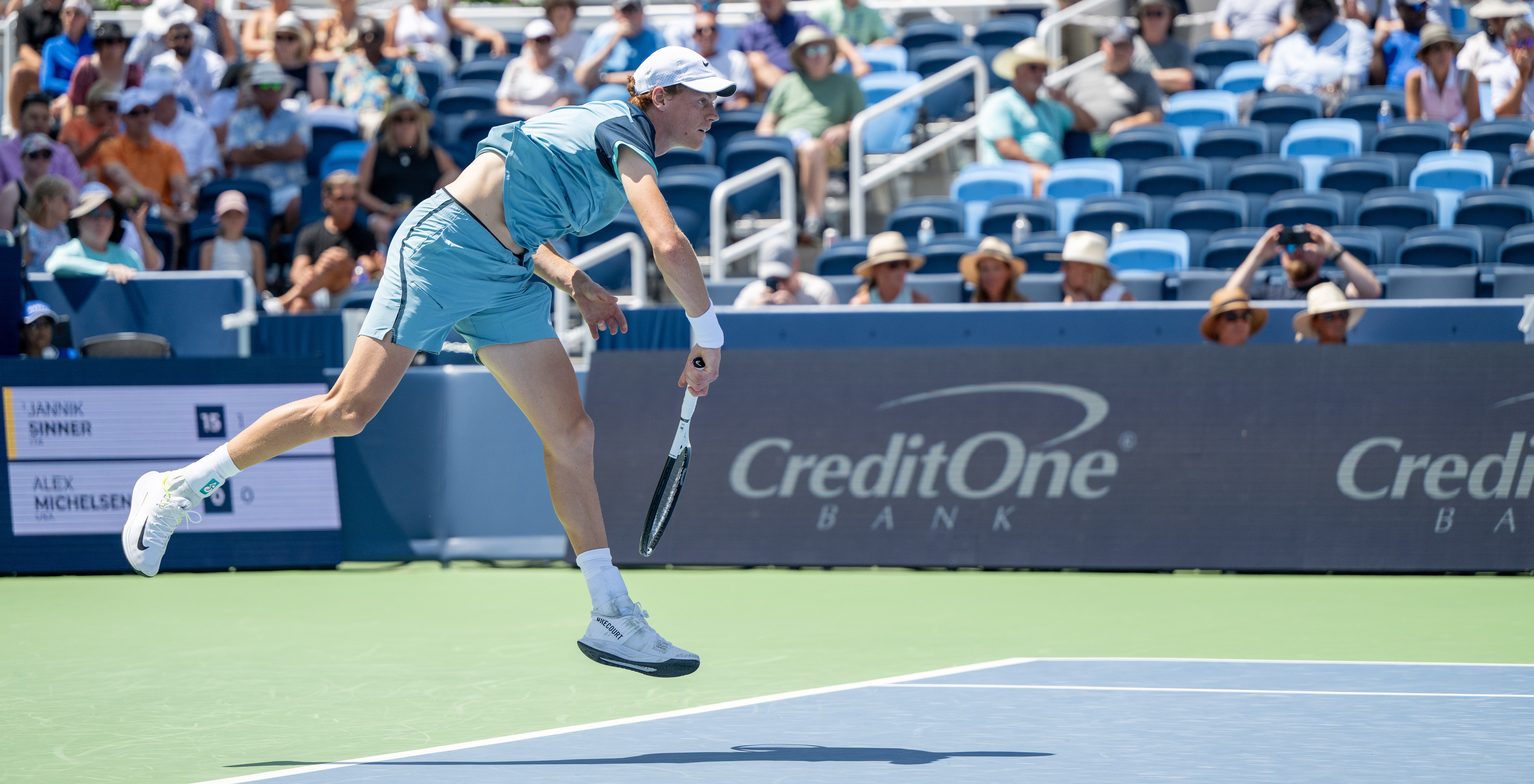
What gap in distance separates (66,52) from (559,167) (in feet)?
38.6

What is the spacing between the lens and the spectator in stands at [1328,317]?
359 inches

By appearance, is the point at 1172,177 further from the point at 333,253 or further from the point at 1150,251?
the point at 333,253

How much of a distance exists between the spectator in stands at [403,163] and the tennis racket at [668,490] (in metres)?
7.87

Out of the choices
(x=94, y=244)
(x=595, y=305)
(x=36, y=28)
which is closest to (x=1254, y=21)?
(x=94, y=244)

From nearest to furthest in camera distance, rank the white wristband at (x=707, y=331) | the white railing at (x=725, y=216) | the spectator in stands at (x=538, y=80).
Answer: the white wristband at (x=707, y=331)
the white railing at (x=725, y=216)
the spectator in stands at (x=538, y=80)

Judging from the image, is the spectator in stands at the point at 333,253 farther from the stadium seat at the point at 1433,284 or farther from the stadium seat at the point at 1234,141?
the stadium seat at the point at 1433,284

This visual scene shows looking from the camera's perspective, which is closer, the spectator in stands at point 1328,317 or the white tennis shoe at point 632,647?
the white tennis shoe at point 632,647

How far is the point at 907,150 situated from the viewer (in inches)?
563

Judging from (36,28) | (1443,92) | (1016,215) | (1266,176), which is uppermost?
(36,28)

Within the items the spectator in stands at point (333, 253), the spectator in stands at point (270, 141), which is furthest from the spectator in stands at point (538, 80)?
the spectator in stands at point (333, 253)

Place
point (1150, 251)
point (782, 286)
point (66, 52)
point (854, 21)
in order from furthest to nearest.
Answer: point (854, 21) → point (66, 52) → point (1150, 251) → point (782, 286)

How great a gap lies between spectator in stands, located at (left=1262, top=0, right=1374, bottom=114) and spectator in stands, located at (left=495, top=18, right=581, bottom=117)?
5.54m

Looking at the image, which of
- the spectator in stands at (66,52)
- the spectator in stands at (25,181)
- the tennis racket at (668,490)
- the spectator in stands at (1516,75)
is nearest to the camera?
the tennis racket at (668,490)

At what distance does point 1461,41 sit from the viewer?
13.4 m
